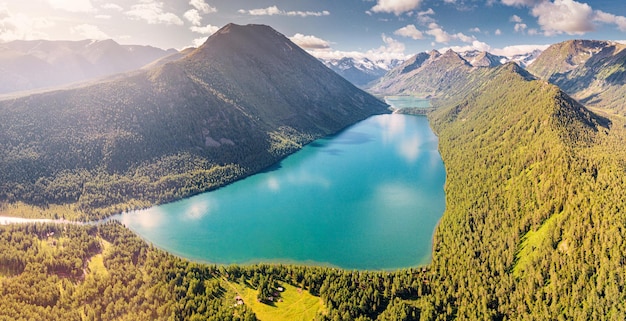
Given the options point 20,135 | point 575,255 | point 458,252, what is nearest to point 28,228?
point 20,135

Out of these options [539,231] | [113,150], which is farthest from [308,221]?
[113,150]

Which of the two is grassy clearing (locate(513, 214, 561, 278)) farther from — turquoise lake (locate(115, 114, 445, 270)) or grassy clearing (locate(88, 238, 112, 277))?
grassy clearing (locate(88, 238, 112, 277))

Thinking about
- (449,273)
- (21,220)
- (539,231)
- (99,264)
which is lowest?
(21,220)

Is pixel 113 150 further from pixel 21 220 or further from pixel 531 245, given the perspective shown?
pixel 531 245

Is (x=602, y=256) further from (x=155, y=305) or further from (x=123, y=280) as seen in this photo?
(x=123, y=280)

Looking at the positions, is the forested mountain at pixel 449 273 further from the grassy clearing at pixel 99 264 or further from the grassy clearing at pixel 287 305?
the grassy clearing at pixel 287 305

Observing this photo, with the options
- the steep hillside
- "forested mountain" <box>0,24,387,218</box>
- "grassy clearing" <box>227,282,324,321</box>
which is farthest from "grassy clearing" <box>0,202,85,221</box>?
the steep hillside
